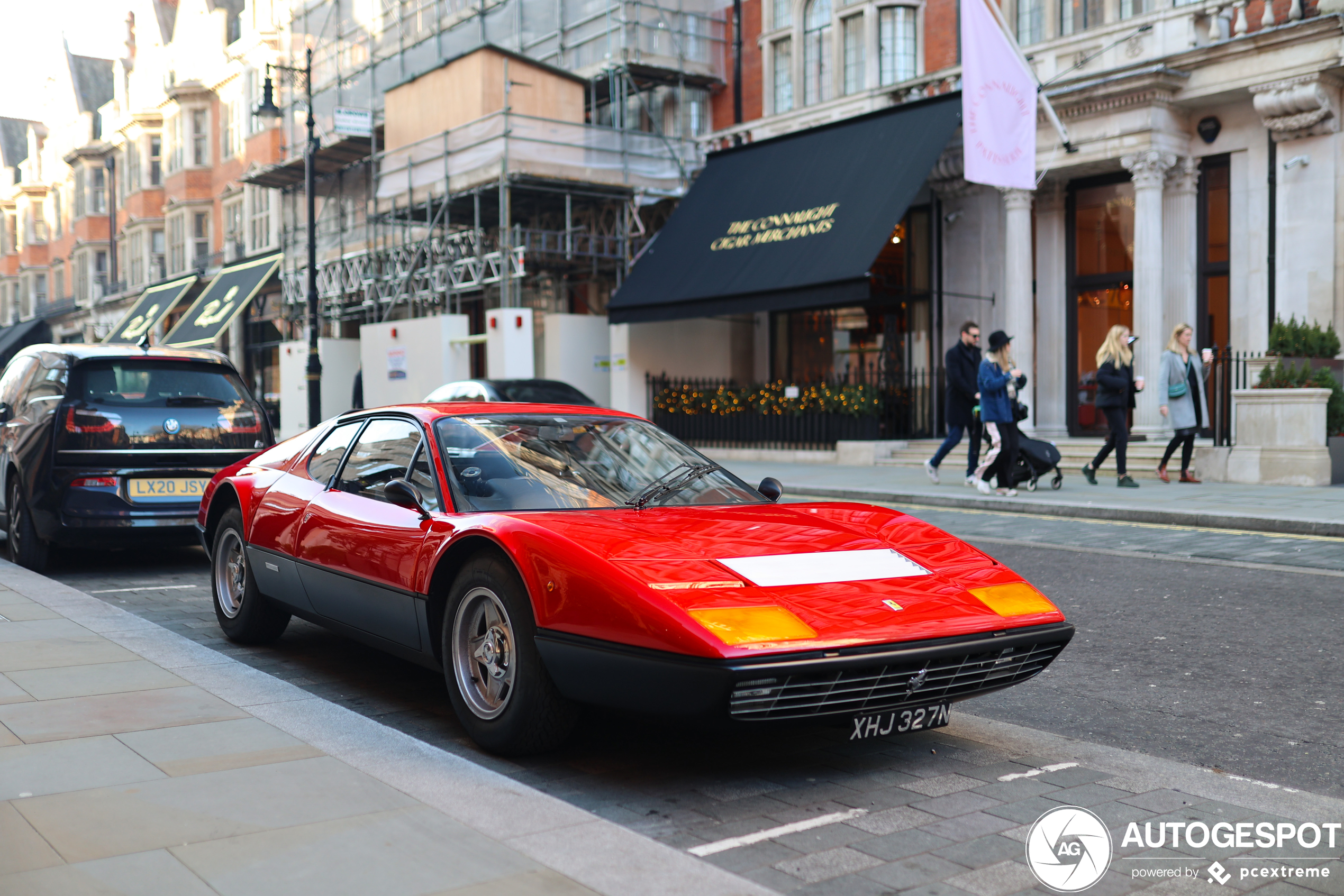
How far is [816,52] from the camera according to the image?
2338 centimetres

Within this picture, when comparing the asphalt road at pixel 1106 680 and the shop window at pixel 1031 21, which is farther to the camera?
the shop window at pixel 1031 21

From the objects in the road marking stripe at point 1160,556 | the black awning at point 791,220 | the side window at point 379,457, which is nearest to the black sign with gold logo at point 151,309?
the black awning at point 791,220

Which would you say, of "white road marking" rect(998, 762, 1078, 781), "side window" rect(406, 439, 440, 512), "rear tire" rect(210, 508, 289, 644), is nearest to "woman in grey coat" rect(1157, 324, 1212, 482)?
"white road marking" rect(998, 762, 1078, 781)

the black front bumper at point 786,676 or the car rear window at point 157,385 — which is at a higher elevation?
the car rear window at point 157,385

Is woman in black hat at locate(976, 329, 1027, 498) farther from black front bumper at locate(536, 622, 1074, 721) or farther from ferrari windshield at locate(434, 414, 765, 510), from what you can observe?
black front bumper at locate(536, 622, 1074, 721)

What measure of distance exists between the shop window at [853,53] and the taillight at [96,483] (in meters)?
17.2

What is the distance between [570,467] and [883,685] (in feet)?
5.76

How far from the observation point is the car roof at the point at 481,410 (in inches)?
206

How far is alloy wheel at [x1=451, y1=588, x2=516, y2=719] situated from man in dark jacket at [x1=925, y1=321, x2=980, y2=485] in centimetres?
1103

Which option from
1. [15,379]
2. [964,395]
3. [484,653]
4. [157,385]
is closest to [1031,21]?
[964,395]

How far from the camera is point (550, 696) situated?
403 cm

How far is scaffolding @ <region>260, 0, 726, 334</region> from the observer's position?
968 inches

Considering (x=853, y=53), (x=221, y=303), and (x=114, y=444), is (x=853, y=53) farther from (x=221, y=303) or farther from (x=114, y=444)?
(x=221, y=303)

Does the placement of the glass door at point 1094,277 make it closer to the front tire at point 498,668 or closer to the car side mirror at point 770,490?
the car side mirror at point 770,490
